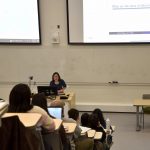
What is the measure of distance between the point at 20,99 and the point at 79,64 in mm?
5087

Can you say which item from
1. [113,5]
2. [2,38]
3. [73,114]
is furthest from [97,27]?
[73,114]

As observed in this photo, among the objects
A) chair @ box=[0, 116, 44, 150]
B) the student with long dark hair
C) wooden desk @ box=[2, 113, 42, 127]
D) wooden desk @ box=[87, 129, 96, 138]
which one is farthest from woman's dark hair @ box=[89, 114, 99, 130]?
chair @ box=[0, 116, 44, 150]

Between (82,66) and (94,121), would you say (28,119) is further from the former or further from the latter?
(82,66)

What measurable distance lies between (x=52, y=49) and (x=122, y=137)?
2.78 meters

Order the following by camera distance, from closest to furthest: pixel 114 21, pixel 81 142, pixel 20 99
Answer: pixel 20 99, pixel 81 142, pixel 114 21

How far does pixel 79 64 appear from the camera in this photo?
7801 millimetres

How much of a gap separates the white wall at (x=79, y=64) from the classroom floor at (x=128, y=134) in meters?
0.36

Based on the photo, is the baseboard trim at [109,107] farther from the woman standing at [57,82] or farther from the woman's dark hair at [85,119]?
the woman's dark hair at [85,119]

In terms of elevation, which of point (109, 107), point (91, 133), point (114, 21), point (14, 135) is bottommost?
point (109, 107)

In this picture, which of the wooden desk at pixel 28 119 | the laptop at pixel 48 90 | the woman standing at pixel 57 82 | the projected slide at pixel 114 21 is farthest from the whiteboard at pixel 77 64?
the wooden desk at pixel 28 119

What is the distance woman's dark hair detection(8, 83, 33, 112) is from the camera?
8.96 ft

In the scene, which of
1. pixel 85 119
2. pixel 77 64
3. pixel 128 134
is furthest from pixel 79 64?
pixel 85 119

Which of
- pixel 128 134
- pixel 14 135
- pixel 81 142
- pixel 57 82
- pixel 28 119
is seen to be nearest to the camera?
pixel 14 135

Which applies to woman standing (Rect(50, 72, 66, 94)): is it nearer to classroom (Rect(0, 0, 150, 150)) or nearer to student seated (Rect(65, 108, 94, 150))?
classroom (Rect(0, 0, 150, 150))
